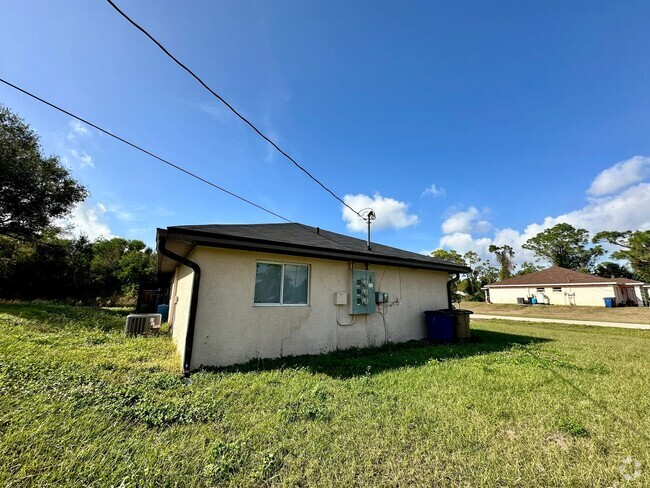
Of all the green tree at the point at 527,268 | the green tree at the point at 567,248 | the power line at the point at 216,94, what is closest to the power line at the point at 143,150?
the power line at the point at 216,94

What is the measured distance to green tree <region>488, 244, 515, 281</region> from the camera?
39.2m

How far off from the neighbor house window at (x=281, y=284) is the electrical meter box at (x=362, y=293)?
1346 millimetres

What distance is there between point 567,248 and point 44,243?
201 feet

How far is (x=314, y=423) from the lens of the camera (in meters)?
2.92

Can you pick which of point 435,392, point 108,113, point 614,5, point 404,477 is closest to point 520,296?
point 614,5

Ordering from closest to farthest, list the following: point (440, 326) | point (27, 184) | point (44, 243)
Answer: point (440, 326), point (27, 184), point (44, 243)

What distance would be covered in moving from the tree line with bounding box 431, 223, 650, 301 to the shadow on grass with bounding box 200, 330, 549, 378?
32635 millimetres

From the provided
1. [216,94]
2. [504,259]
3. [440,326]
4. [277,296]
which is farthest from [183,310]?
[504,259]

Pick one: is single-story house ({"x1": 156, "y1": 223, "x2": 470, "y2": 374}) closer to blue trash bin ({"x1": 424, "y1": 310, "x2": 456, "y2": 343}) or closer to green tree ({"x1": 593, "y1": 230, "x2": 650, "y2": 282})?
blue trash bin ({"x1": 424, "y1": 310, "x2": 456, "y2": 343})

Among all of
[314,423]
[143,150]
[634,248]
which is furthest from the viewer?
[634,248]

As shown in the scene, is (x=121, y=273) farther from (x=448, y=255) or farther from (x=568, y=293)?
(x=568, y=293)

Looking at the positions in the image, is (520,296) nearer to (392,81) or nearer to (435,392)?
(392,81)

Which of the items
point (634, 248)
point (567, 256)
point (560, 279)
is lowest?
point (560, 279)

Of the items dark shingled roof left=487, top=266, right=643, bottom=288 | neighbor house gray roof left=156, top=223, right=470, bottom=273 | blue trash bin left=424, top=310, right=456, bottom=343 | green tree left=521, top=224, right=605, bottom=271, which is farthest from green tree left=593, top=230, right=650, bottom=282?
neighbor house gray roof left=156, top=223, right=470, bottom=273
